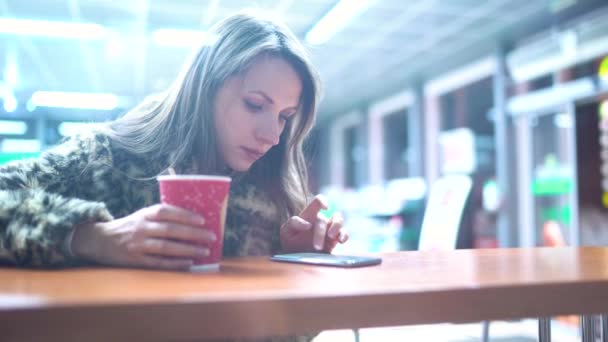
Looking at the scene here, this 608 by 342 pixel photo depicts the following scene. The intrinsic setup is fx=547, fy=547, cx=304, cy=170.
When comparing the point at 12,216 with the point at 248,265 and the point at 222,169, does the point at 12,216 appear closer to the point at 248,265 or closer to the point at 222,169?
the point at 248,265

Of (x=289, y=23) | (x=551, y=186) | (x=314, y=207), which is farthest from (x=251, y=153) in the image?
(x=551, y=186)

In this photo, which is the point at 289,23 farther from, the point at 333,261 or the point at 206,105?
the point at 333,261

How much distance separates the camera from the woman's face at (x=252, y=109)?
99cm

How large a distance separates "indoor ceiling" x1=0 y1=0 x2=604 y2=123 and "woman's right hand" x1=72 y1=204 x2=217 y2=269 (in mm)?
2397

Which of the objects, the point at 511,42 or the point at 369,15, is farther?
the point at 511,42

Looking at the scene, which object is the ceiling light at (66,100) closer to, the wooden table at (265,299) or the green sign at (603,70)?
the wooden table at (265,299)

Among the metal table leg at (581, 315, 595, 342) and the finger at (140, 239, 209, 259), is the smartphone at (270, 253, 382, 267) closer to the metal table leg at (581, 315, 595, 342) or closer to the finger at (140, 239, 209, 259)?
the finger at (140, 239, 209, 259)

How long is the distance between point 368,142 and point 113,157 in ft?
21.2

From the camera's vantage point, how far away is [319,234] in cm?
88

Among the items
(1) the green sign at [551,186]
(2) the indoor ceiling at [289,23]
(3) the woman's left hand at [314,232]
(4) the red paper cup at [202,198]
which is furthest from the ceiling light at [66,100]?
(1) the green sign at [551,186]

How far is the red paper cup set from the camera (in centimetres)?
59

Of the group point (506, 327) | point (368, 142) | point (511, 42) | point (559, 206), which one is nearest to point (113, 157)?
point (506, 327)

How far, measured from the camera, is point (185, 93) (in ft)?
3.35

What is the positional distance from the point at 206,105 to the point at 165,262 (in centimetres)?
49
